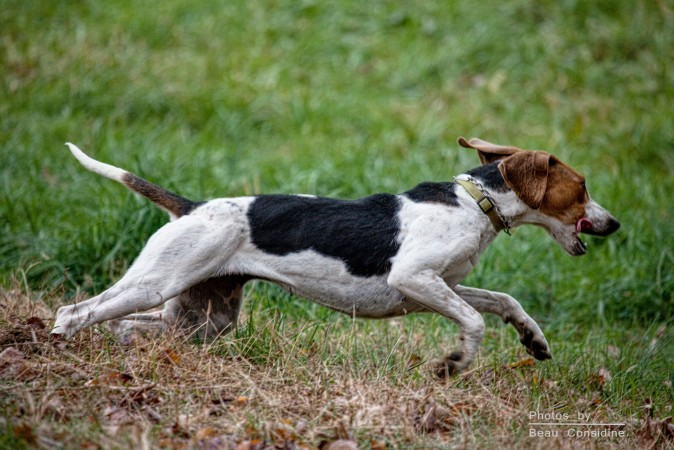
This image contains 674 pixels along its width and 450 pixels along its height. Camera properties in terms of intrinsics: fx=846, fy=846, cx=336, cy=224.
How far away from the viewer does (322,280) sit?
4816 mm

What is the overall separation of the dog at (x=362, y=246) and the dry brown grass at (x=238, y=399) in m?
0.23

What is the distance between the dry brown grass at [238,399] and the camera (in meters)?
3.89

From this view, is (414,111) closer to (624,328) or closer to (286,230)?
(624,328)

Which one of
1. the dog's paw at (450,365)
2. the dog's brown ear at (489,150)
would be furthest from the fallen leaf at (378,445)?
the dog's brown ear at (489,150)

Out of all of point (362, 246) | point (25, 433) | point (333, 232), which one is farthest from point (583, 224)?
point (25, 433)

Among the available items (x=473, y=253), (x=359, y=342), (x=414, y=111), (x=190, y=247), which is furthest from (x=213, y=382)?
(x=414, y=111)

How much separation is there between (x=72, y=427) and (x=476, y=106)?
814 cm

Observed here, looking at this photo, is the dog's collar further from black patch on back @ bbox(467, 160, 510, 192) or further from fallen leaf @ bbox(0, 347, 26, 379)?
fallen leaf @ bbox(0, 347, 26, 379)

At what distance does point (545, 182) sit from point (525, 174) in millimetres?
129

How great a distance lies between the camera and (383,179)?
852 cm

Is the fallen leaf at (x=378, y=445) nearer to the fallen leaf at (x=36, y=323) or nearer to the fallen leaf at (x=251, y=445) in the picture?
the fallen leaf at (x=251, y=445)

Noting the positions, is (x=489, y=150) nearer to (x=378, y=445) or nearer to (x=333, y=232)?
(x=333, y=232)

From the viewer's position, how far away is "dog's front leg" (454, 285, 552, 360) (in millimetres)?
5008

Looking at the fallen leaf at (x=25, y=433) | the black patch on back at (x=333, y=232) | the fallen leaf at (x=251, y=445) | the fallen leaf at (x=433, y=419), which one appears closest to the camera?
the fallen leaf at (x=25, y=433)
